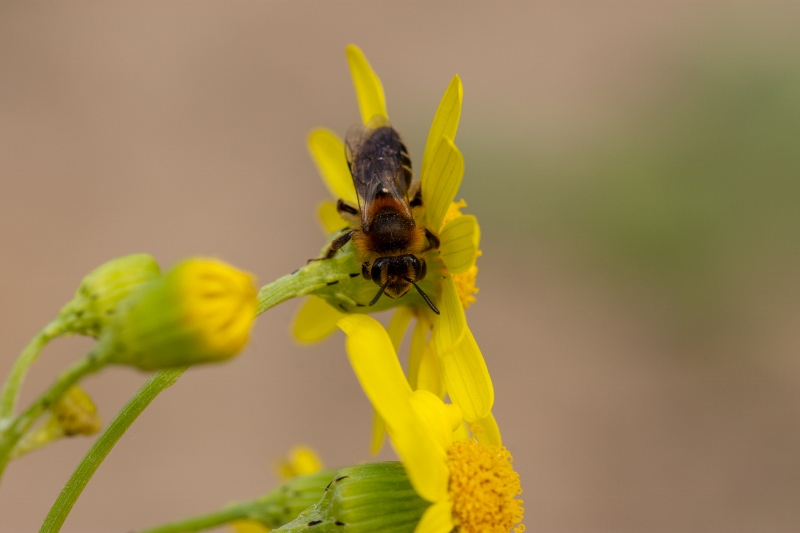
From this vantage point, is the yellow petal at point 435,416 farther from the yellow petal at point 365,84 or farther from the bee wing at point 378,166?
the yellow petal at point 365,84

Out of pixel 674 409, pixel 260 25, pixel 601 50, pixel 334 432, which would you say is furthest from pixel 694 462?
pixel 260 25

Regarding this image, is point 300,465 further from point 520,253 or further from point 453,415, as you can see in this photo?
point 520,253

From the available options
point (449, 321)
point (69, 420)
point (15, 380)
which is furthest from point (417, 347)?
point (15, 380)

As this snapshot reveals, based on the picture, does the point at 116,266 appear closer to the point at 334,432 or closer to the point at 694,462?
the point at 334,432

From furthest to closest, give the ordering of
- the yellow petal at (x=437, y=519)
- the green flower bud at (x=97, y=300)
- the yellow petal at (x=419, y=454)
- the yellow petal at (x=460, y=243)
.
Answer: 1. the yellow petal at (x=460, y=243)
2. the yellow petal at (x=437, y=519)
3. the yellow petal at (x=419, y=454)
4. the green flower bud at (x=97, y=300)

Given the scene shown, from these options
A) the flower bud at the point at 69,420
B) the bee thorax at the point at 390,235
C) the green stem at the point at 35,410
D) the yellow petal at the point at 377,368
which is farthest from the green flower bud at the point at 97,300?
the bee thorax at the point at 390,235

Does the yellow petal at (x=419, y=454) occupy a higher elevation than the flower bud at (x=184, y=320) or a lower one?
lower
